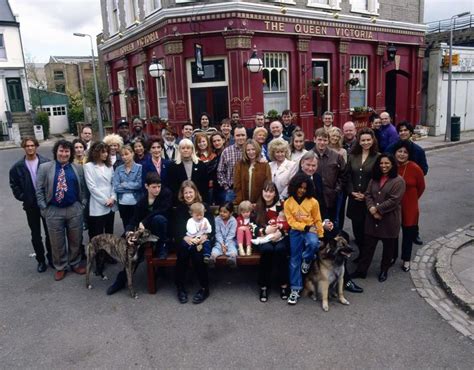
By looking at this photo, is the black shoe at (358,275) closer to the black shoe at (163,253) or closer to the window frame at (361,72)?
the black shoe at (163,253)

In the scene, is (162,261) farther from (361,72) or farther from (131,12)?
(361,72)

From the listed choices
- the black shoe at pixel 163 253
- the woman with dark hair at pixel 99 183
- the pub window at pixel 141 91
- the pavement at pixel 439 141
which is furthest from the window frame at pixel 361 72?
the black shoe at pixel 163 253

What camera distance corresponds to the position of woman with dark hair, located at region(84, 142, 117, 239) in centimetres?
613

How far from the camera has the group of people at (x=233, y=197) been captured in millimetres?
5273

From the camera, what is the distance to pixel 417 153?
6465 mm

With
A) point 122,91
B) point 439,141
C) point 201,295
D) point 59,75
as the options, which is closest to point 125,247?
point 201,295

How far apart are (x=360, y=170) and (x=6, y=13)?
114ft

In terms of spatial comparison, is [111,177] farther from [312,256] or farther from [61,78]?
[61,78]

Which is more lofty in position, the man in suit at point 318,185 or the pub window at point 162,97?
the pub window at point 162,97

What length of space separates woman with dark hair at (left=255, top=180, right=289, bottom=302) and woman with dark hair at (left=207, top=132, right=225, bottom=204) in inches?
47.9

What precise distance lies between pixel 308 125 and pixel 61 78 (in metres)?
47.1

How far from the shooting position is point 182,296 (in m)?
5.27

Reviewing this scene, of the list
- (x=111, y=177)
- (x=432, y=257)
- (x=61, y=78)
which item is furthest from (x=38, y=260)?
(x=61, y=78)

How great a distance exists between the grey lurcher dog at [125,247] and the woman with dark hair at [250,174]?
4.72 feet
